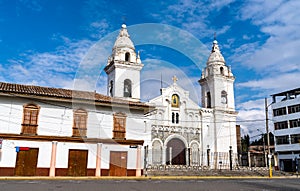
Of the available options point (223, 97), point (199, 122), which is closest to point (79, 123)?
point (199, 122)

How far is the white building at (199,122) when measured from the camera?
138 feet

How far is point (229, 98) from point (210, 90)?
3.15 meters

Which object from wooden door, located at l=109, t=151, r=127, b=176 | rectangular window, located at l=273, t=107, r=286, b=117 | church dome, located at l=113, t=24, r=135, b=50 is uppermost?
church dome, located at l=113, t=24, r=135, b=50

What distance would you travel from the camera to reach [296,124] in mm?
Answer: 45969

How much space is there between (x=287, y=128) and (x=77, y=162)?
35189mm

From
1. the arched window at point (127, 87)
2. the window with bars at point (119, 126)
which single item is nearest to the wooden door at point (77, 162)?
the window with bars at point (119, 126)

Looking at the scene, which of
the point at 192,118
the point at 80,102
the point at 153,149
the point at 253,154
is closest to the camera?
the point at 80,102

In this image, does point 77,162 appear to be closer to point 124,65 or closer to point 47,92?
point 47,92

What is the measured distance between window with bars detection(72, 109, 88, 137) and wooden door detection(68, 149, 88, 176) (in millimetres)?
1363

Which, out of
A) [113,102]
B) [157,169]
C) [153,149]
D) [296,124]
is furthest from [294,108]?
[113,102]

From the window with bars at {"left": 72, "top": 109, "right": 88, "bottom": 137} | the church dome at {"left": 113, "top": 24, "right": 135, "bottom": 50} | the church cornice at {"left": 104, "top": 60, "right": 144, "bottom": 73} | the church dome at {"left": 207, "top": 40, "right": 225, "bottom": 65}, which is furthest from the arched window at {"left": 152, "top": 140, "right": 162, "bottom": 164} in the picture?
the window with bars at {"left": 72, "top": 109, "right": 88, "bottom": 137}

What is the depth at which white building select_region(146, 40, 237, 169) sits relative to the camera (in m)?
42.2

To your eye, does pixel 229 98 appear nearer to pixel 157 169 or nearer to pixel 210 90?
pixel 210 90

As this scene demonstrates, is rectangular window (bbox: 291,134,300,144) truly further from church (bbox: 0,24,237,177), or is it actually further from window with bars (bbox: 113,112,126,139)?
window with bars (bbox: 113,112,126,139)
